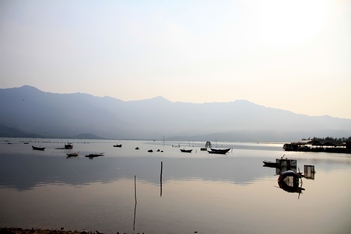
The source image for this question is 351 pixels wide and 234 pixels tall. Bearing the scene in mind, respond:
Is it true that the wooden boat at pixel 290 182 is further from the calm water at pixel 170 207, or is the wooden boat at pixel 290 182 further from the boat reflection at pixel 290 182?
the calm water at pixel 170 207

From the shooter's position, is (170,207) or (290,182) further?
(290,182)

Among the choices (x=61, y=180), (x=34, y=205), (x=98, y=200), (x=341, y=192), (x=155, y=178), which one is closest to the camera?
(x=34, y=205)

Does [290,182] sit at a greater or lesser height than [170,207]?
greater

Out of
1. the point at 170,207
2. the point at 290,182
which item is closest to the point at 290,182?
the point at 290,182

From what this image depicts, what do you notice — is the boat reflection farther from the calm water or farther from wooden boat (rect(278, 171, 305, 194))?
the calm water

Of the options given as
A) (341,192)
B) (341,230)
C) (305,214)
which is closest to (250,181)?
(341,192)

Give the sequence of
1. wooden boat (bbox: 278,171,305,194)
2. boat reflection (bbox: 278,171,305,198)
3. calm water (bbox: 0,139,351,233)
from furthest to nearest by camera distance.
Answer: wooden boat (bbox: 278,171,305,194), boat reflection (bbox: 278,171,305,198), calm water (bbox: 0,139,351,233)

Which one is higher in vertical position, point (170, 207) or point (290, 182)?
point (290, 182)

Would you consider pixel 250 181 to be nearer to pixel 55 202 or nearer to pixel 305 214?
pixel 305 214

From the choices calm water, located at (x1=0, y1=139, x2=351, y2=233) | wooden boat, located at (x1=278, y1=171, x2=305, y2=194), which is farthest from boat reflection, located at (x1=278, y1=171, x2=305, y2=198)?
calm water, located at (x1=0, y1=139, x2=351, y2=233)

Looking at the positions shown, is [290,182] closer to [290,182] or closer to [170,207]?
[290,182]

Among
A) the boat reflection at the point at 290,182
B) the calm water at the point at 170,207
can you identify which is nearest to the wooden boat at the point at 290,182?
the boat reflection at the point at 290,182

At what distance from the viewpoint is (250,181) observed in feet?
160

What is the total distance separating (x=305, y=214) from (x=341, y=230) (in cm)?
484
